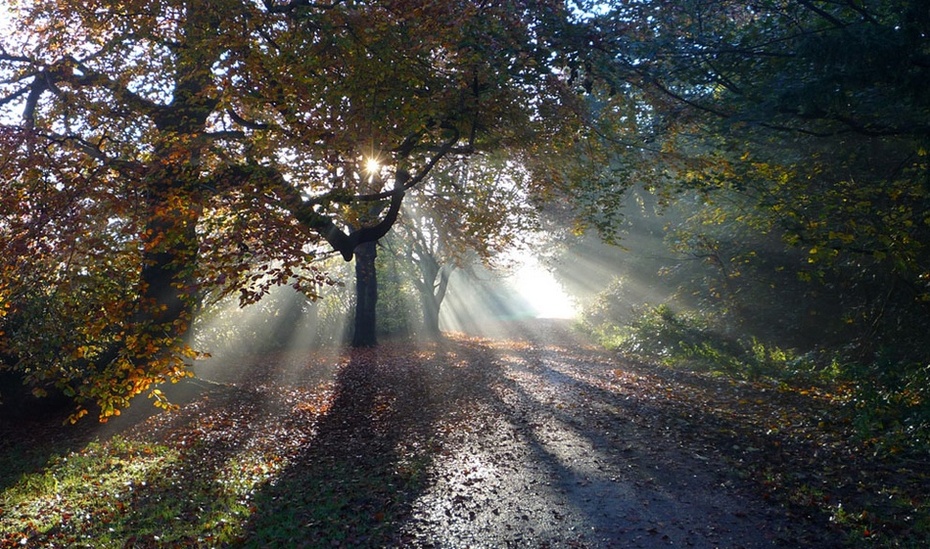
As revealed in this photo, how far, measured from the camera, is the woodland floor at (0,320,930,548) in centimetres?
696

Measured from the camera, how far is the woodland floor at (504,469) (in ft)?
22.8

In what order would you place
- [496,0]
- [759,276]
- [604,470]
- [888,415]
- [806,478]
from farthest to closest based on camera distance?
1. [759,276]
2. [496,0]
3. [888,415]
4. [604,470]
5. [806,478]

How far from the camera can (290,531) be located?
23.8ft

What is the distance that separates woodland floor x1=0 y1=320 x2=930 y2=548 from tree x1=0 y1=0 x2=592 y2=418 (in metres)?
1.74

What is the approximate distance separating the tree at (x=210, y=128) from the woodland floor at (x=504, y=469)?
1744 millimetres

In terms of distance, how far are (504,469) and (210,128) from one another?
29.1 feet

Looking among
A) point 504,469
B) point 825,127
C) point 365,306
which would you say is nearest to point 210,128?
point 504,469

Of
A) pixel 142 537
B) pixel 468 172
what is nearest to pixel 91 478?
pixel 142 537

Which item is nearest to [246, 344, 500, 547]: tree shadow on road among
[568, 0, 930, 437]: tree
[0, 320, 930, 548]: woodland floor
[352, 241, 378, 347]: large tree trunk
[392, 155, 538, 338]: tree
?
[0, 320, 930, 548]: woodland floor

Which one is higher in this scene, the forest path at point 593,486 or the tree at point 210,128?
the tree at point 210,128

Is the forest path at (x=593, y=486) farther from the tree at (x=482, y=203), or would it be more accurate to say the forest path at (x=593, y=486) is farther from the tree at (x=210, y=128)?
the tree at (x=482, y=203)

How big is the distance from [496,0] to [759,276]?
1177 centimetres

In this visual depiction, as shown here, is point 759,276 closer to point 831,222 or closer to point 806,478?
point 831,222

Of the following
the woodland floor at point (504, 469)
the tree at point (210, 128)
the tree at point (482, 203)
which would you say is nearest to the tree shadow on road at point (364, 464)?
the woodland floor at point (504, 469)
